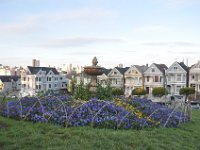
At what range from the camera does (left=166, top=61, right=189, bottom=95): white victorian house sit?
51.8 meters

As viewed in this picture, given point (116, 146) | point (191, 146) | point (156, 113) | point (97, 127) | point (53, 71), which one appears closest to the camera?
point (116, 146)

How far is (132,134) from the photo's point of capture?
8.84 m

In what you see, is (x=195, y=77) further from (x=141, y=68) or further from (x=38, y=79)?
(x=38, y=79)

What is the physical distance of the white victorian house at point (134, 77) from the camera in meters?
57.4

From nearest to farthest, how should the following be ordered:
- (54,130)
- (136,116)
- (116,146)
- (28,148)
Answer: (28,148), (116,146), (54,130), (136,116)

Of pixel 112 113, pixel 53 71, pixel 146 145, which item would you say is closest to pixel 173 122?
pixel 112 113

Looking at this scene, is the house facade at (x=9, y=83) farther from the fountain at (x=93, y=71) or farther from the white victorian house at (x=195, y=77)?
the fountain at (x=93, y=71)

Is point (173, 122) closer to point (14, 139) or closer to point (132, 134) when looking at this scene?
point (132, 134)

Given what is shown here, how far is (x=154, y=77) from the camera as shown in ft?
181

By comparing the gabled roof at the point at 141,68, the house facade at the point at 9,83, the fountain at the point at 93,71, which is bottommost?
the house facade at the point at 9,83

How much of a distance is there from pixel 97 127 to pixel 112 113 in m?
1.55

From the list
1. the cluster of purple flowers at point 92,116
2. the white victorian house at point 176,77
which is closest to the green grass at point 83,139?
the cluster of purple flowers at point 92,116

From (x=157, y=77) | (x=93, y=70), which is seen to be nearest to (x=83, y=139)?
(x=93, y=70)

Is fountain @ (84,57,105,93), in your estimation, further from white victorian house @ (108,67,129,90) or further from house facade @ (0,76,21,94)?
house facade @ (0,76,21,94)
